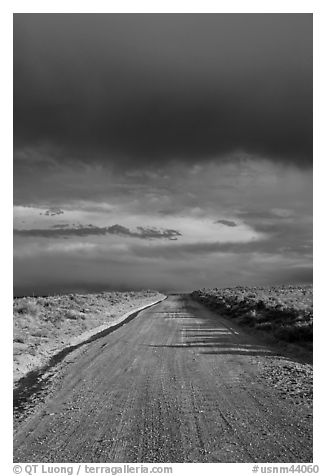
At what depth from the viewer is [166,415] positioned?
8.48 meters

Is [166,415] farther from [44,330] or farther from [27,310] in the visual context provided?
[27,310]

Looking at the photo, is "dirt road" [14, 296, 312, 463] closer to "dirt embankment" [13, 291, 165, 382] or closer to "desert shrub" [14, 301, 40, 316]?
"dirt embankment" [13, 291, 165, 382]

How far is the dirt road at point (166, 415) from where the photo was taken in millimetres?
6891

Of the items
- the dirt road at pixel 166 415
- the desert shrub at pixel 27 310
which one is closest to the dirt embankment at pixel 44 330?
the desert shrub at pixel 27 310

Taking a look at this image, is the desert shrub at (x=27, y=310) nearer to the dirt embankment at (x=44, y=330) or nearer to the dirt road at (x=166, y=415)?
the dirt embankment at (x=44, y=330)

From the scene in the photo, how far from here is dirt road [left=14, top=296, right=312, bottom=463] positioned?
6891 mm

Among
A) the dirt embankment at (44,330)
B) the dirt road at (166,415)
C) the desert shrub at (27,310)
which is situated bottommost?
the dirt embankment at (44,330)

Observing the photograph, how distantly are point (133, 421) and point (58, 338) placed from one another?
523 inches

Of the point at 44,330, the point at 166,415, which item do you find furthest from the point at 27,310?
the point at 166,415

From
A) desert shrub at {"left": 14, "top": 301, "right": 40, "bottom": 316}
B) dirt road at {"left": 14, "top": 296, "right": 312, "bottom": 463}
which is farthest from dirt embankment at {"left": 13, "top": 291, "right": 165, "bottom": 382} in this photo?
dirt road at {"left": 14, "top": 296, "right": 312, "bottom": 463}

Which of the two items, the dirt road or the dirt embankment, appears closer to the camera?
the dirt road
